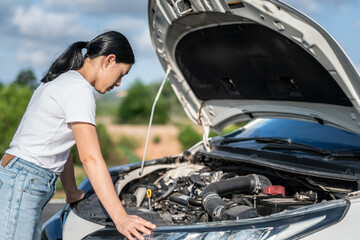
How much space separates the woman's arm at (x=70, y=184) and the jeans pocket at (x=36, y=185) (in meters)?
0.63

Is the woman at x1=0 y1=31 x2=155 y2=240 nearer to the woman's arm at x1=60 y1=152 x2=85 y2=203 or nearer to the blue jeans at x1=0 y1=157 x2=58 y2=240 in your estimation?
the blue jeans at x1=0 y1=157 x2=58 y2=240

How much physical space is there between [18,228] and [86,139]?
67 cm

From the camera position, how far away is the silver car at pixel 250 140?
235 cm

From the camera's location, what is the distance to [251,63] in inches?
136

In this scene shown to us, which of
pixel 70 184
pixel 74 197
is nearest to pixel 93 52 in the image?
pixel 70 184

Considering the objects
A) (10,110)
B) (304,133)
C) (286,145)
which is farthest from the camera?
(10,110)

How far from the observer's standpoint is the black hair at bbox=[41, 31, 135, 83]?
99.1 inches

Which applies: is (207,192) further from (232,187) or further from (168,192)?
(168,192)

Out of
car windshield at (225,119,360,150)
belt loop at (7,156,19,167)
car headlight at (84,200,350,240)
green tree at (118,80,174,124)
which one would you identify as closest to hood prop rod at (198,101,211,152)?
car windshield at (225,119,360,150)

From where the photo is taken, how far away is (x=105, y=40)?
8.29 ft

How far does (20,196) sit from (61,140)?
39 centimetres

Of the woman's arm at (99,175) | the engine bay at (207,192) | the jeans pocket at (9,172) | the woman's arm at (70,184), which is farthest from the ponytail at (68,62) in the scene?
the engine bay at (207,192)

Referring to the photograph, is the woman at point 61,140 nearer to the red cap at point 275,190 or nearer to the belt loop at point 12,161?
the belt loop at point 12,161

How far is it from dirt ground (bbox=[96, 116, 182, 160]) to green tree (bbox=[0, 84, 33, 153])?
15.3ft
